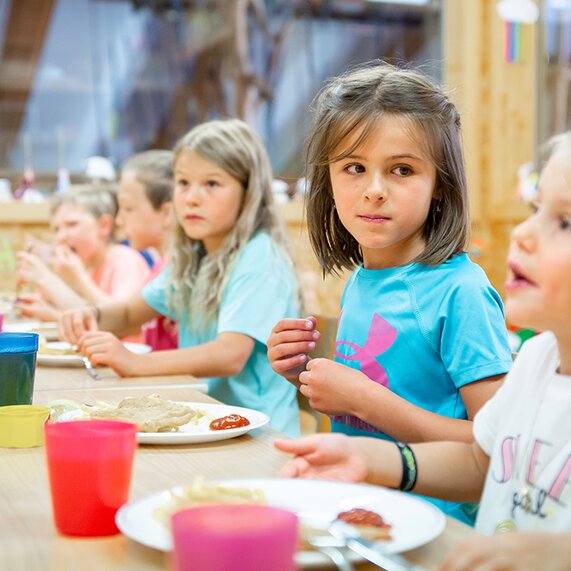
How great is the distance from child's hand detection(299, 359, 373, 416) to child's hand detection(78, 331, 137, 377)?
2.07 ft

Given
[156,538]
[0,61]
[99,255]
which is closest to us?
[156,538]

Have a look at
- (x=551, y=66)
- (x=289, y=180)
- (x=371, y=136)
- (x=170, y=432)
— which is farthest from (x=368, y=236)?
(x=551, y=66)

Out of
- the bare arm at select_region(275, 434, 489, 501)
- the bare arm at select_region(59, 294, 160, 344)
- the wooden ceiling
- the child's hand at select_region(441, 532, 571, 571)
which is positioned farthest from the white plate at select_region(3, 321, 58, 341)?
the wooden ceiling

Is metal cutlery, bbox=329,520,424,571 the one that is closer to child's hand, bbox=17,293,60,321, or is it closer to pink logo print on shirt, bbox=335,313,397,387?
pink logo print on shirt, bbox=335,313,397,387

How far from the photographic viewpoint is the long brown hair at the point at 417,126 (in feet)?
4.76

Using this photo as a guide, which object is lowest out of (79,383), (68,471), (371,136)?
(79,383)

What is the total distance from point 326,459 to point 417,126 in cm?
73

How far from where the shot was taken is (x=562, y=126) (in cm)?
510

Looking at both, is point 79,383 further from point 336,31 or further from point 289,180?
point 336,31

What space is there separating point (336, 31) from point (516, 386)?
4.86m

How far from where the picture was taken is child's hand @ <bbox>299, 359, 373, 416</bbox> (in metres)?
1.19

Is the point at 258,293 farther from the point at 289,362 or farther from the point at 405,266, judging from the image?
the point at 289,362

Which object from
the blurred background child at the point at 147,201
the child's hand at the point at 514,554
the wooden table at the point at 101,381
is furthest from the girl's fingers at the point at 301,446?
the blurred background child at the point at 147,201

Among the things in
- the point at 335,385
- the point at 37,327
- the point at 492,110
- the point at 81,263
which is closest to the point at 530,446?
the point at 335,385
